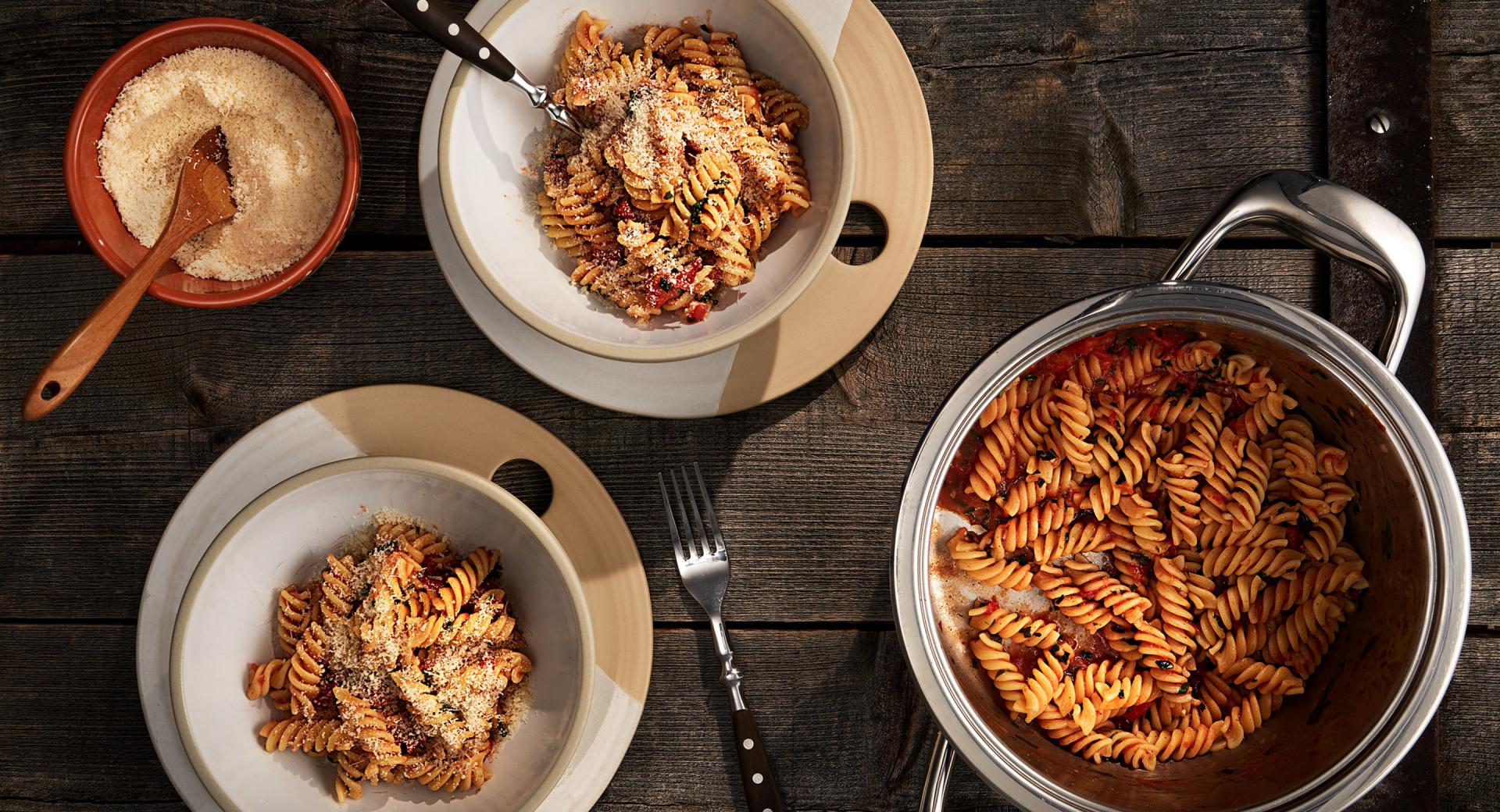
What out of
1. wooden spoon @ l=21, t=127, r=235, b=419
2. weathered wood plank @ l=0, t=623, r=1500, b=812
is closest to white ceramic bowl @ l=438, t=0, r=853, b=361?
wooden spoon @ l=21, t=127, r=235, b=419

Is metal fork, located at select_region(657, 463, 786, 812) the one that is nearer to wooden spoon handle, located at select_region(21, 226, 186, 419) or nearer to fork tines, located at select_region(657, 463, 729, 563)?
fork tines, located at select_region(657, 463, 729, 563)

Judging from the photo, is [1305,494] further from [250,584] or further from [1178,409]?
[250,584]

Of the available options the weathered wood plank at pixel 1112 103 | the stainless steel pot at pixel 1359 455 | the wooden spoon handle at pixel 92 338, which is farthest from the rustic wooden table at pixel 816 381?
the stainless steel pot at pixel 1359 455

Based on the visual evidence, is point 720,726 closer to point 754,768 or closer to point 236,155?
point 754,768

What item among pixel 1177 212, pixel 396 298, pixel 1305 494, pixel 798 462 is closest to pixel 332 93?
pixel 396 298

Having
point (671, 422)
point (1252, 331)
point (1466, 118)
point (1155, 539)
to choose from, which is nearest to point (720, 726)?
point (671, 422)

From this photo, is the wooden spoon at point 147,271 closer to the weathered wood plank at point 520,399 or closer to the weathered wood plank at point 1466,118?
the weathered wood plank at point 520,399
